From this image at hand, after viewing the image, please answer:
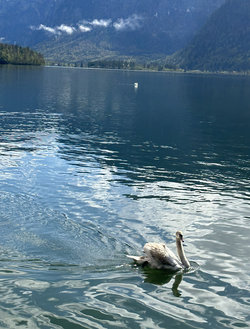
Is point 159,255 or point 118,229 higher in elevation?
point 159,255

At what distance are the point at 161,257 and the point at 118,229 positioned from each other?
6.43m

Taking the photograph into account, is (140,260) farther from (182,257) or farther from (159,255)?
(182,257)

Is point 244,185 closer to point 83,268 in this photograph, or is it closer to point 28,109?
point 83,268

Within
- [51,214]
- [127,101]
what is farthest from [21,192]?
[127,101]

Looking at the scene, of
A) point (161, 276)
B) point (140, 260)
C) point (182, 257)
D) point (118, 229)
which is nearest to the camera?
point (161, 276)

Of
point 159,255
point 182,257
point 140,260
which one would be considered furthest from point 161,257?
point 182,257

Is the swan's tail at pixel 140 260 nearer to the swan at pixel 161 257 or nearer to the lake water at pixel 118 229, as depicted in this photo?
the swan at pixel 161 257

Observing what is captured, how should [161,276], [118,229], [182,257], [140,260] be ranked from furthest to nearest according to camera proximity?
[118,229], [182,257], [140,260], [161,276]

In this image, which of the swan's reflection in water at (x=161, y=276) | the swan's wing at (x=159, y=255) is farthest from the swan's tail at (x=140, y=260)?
the swan's reflection in water at (x=161, y=276)

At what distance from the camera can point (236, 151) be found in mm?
60188

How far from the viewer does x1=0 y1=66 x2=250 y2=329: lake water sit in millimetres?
18828

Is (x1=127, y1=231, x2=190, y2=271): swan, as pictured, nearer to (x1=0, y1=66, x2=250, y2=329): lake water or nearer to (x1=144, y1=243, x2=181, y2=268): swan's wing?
(x1=144, y1=243, x2=181, y2=268): swan's wing

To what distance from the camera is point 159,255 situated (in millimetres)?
22047

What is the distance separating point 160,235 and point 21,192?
1276cm
